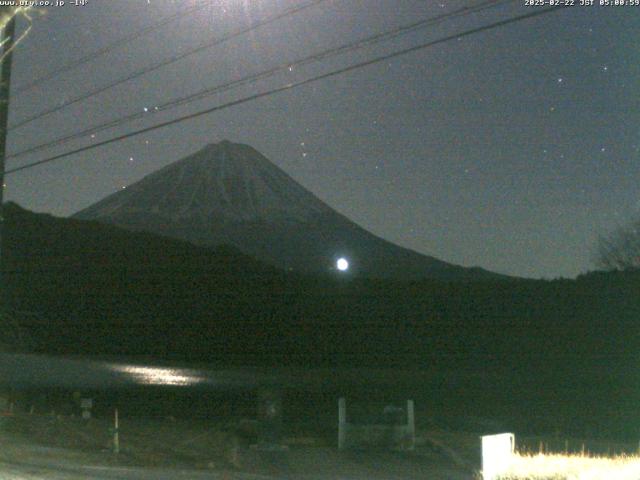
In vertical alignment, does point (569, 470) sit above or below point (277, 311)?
below

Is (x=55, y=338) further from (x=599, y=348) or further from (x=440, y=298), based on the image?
(x=599, y=348)

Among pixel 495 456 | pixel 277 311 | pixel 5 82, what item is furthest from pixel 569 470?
pixel 277 311

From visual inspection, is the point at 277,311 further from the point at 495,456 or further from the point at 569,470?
the point at 569,470

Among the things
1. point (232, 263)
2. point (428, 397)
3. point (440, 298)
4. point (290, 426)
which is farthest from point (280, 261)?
point (290, 426)

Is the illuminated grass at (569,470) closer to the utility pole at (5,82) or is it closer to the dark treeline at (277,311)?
the utility pole at (5,82)

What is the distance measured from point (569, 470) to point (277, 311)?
125 feet

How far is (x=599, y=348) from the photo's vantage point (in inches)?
1654

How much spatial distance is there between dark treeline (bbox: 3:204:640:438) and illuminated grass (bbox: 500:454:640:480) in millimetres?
29269

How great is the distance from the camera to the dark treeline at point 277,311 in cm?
4256

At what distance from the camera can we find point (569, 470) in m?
11.6

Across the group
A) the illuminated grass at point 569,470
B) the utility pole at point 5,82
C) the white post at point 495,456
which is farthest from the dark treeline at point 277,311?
the white post at point 495,456

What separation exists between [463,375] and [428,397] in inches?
410

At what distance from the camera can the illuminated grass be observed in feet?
35.4

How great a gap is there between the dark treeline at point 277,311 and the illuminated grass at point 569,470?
29.3 metres
